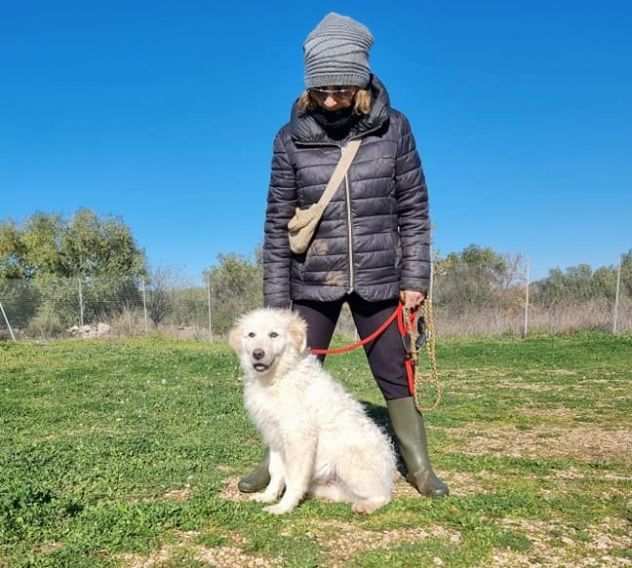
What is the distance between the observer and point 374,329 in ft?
12.3

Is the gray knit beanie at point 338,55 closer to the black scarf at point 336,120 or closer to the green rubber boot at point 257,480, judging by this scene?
the black scarf at point 336,120

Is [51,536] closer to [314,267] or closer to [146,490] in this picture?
[146,490]

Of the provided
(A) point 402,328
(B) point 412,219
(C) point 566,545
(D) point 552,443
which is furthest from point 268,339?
(D) point 552,443

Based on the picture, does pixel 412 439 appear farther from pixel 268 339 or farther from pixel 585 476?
pixel 585 476

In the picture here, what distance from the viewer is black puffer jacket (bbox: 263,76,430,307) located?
3.46 meters

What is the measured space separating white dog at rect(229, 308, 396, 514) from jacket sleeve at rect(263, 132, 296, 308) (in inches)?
10.2

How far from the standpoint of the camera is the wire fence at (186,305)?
17.5 metres

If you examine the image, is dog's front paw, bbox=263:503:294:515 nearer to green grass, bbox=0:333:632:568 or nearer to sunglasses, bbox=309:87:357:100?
green grass, bbox=0:333:632:568

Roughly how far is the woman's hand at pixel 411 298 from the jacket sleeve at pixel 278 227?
0.75m

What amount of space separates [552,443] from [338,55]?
12.0ft

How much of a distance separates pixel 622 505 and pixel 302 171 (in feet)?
9.01

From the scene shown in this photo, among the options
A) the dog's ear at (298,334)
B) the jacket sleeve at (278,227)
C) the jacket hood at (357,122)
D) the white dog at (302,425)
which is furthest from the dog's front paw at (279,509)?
the jacket hood at (357,122)

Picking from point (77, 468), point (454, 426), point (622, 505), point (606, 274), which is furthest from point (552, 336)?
point (77, 468)

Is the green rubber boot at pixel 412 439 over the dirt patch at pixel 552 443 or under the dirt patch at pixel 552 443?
over
